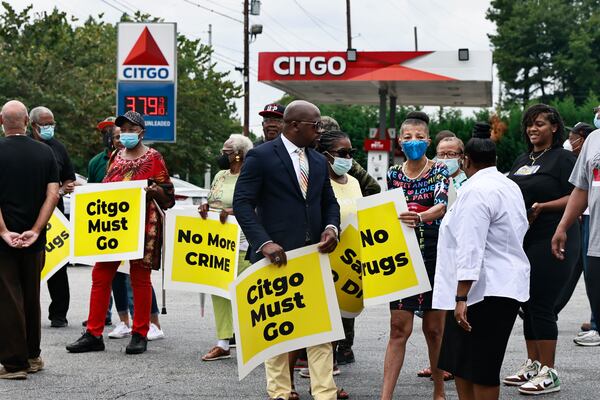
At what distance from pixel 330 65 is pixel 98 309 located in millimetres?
22376

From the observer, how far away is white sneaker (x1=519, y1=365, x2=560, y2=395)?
7.81 meters

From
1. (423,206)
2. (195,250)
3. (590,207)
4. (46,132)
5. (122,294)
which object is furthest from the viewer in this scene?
(122,294)

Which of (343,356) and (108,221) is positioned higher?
(108,221)

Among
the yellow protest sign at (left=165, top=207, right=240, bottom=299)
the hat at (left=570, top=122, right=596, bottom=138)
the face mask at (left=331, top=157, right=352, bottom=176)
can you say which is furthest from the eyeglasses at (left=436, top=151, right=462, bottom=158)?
the hat at (left=570, top=122, right=596, bottom=138)

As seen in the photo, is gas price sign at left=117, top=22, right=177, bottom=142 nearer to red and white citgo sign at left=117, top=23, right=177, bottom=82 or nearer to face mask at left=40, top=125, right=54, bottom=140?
red and white citgo sign at left=117, top=23, right=177, bottom=82

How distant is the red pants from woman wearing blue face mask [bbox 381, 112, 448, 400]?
3.01 m

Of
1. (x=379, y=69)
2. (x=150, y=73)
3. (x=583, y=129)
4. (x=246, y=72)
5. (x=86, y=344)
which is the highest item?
(x=246, y=72)

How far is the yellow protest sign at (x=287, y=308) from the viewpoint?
270 inches

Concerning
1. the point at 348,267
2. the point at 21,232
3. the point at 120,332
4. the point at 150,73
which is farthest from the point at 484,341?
the point at 150,73

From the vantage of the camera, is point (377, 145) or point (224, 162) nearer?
point (224, 162)

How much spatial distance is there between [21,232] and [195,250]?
1761mm

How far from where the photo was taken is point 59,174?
10.1 m

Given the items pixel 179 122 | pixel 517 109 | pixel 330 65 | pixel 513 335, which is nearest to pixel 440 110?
pixel 517 109

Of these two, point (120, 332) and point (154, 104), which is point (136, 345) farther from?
point (154, 104)
